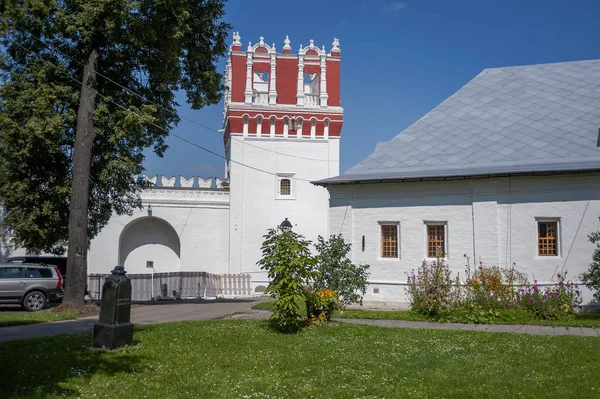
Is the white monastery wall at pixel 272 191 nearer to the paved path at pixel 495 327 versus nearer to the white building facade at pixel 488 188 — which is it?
the white building facade at pixel 488 188

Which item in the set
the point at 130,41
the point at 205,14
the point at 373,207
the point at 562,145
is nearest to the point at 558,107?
the point at 562,145

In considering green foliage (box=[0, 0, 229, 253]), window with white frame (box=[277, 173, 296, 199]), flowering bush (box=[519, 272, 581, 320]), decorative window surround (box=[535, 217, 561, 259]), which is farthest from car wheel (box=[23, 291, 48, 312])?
window with white frame (box=[277, 173, 296, 199])

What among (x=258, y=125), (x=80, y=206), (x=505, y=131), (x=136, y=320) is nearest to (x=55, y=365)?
(x=136, y=320)

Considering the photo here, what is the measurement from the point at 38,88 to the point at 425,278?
1388 cm

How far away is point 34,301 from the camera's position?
20.4m

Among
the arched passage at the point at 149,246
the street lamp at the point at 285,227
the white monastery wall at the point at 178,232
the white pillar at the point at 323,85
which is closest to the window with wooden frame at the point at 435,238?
the street lamp at the point at 285,227

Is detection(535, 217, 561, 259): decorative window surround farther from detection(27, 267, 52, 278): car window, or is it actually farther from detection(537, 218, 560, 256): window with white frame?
detection(27, 267, 52, 278): car window

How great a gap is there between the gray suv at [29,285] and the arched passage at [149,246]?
13178mm

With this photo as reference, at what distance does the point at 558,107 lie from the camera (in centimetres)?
2131

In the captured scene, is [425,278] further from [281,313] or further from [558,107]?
[558,107]

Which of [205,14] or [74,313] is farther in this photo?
[205,14]

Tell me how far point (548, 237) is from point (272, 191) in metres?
20.2

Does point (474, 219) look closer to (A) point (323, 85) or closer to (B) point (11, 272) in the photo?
(B) point (11, 272)

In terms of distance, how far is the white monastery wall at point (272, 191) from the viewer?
3519 cm
